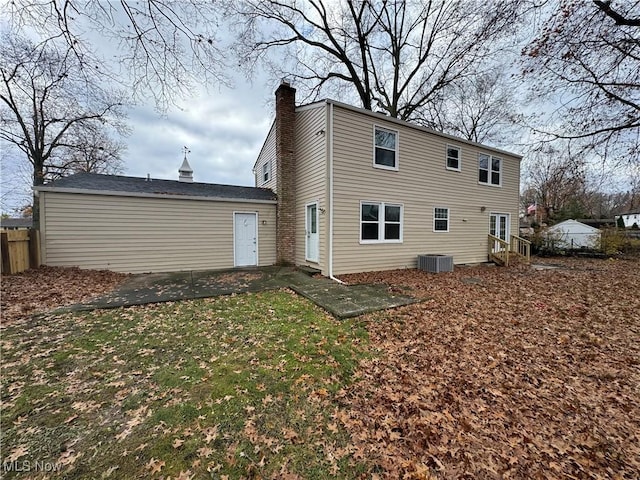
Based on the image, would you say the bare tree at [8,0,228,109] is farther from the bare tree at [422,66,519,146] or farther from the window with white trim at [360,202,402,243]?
the bare tree at [422,66,519,146]

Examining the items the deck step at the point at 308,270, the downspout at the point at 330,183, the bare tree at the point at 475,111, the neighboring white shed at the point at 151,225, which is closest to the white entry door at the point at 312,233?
the deck step at the point at 308,270

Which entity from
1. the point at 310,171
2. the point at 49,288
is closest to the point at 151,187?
the point at 49,288

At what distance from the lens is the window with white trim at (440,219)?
1074 cm

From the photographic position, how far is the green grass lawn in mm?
1934

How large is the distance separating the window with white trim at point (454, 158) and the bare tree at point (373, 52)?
5.46 metres

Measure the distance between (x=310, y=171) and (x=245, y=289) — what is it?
493cm

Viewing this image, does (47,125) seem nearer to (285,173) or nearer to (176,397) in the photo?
(285,173)

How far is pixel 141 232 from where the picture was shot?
8828mm

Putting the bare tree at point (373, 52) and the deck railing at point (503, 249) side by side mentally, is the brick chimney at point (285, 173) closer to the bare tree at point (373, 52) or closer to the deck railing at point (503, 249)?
the bare tree at point (373, 52)

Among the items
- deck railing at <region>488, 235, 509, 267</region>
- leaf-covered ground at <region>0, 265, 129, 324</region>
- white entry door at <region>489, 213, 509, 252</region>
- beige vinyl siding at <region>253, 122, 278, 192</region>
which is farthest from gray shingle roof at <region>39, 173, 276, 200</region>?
white entry door at <region>489, 213, 509, 252</region>

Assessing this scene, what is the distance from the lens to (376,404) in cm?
261

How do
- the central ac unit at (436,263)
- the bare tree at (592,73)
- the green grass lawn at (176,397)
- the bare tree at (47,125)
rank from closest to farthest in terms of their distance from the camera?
the green grass lawn at (176,397) < the bare tree at (592,73) < the central ac unit at (436,263) < the bare tree at (47,125)

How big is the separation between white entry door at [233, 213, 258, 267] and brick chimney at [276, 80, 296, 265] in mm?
988

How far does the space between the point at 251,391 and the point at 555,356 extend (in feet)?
13.9
